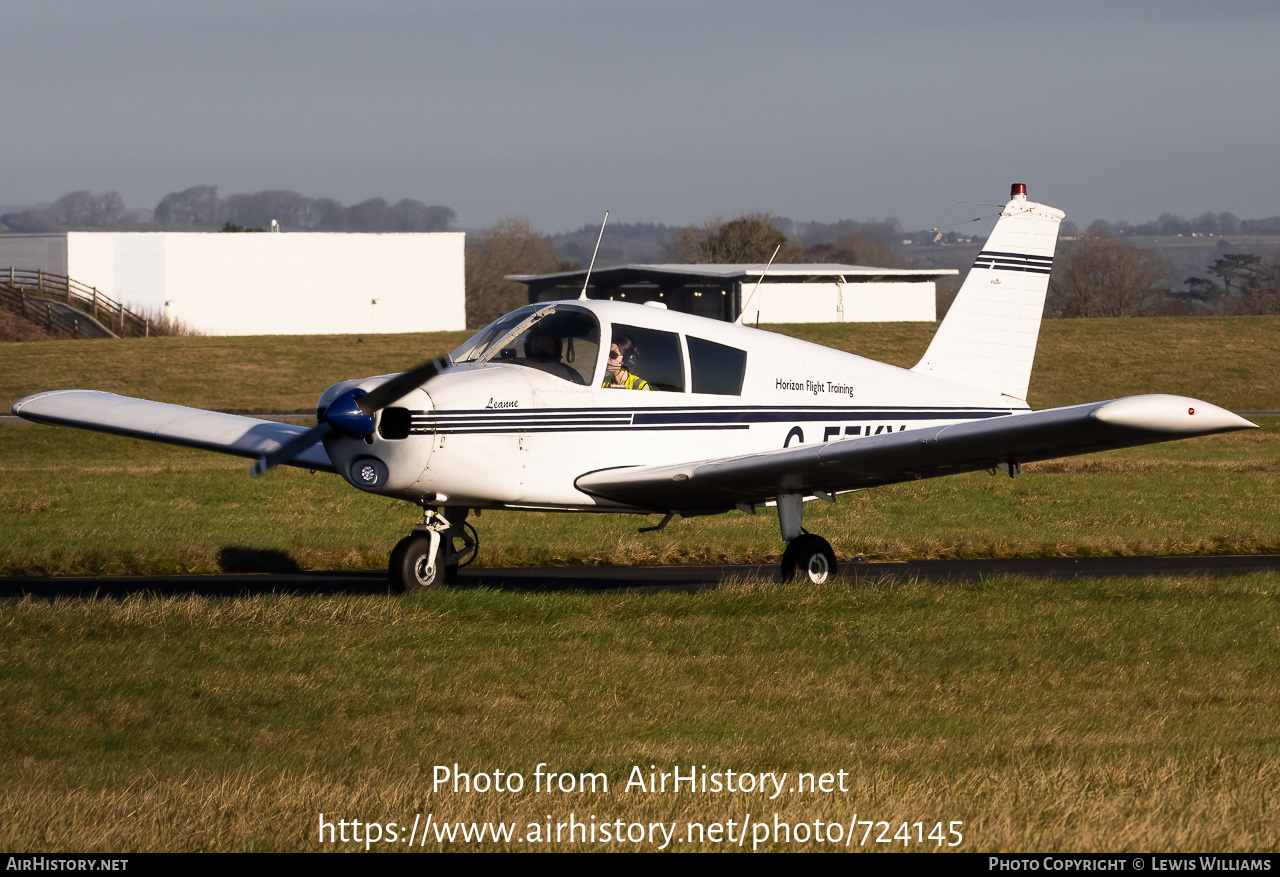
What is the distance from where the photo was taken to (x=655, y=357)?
1223 cm

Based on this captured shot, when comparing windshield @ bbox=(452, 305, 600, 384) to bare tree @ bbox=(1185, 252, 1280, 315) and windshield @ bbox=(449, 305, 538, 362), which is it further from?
bare tree @ bbox=(1185, 252, 1280, 315)

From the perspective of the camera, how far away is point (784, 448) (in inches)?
513

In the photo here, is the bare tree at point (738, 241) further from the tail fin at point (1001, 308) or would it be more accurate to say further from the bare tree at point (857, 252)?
the tail fin at point (1001, 308)

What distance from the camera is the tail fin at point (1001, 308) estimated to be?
1473 cm

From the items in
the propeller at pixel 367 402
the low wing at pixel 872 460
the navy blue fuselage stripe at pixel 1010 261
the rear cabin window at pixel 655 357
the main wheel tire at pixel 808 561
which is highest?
the navy blue fuselage stripe at pixel 1010 261

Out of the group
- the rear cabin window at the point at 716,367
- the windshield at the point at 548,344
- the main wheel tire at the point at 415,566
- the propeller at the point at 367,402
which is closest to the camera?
the propeller at the point at 367,402

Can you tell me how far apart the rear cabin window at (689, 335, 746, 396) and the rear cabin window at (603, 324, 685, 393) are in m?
0.15

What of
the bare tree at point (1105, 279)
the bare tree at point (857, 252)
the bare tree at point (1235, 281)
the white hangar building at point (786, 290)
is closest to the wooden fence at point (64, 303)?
the white hangar building at point (786, 290)

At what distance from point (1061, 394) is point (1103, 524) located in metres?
35.6

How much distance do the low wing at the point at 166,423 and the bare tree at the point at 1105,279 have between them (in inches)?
4208

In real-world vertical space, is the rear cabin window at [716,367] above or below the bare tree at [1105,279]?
below

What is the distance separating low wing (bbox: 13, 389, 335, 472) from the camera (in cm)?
1309

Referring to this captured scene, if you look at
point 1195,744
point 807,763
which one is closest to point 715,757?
point 807,763

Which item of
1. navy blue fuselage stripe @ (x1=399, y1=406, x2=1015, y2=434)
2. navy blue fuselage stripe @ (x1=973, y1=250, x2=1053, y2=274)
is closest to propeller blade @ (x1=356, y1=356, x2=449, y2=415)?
navy blue fuselage stripe @ (x1=399, y1=406, x2=1015, y2=434)
